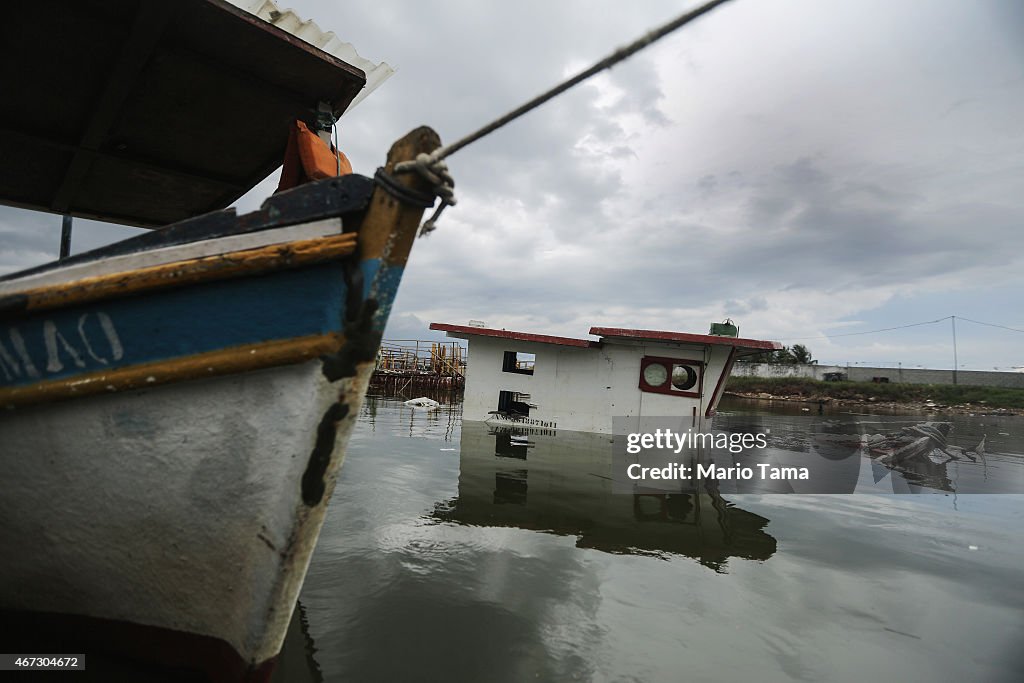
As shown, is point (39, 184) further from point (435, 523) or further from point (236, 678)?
point (236, 678)

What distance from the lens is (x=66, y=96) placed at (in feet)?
12.7

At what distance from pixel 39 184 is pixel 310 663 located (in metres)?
5.99

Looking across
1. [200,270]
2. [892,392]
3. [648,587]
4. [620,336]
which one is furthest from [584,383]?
[892,392]

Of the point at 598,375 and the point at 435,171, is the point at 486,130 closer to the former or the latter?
the point at 435,171

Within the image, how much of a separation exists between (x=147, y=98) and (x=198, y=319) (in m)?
3.30

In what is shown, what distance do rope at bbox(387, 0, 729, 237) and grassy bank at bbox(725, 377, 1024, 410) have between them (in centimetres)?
4132

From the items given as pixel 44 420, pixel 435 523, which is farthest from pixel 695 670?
pixel 44 420

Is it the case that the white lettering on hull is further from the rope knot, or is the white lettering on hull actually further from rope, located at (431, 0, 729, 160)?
rope, located at (431, 0, 729, 160)

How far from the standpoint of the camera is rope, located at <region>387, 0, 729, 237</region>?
1.35 m

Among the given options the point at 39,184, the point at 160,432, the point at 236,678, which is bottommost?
the point at 236,678

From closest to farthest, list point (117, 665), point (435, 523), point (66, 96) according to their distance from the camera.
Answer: point (117, 665) < point (66, 96) < point (435, 523)

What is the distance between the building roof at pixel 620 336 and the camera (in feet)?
30.6

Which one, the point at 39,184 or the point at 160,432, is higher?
the point at 39,184

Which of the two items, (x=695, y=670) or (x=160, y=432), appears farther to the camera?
(x=695, y=670)
